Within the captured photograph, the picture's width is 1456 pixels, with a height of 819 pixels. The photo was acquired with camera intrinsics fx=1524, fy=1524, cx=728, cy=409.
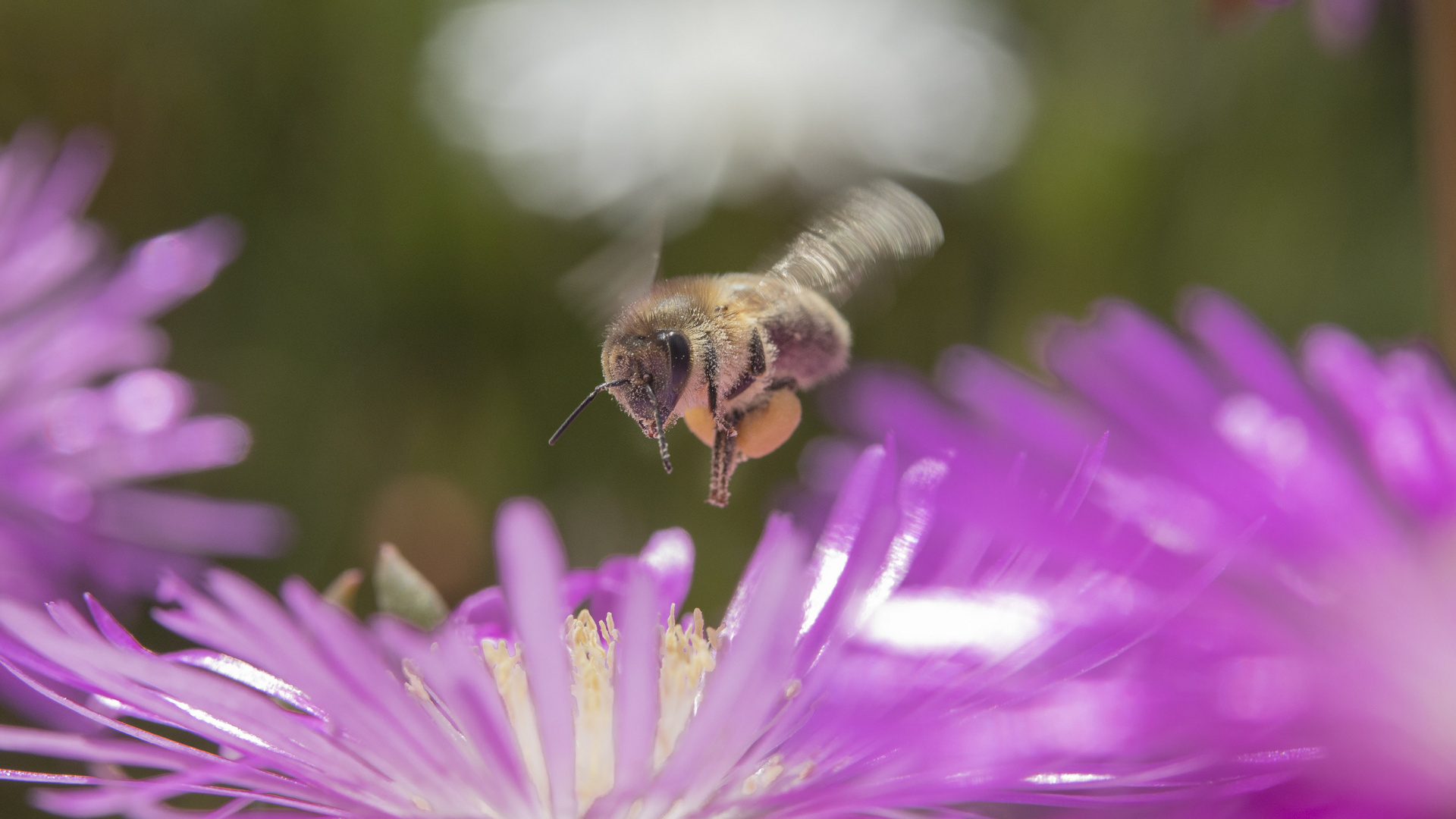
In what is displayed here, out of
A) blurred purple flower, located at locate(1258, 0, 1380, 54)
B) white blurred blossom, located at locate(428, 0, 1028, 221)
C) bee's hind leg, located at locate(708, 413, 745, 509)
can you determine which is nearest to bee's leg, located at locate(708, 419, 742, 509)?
bee's hind leg, located at locate(708, 413, 745, 509)

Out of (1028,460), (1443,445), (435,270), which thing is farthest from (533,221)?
(1443,445)

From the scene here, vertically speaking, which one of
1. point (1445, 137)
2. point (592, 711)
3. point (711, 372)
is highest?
point (1445, 137)

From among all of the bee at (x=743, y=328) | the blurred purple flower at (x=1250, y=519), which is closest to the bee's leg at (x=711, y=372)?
the bee at (x=743, y=328)

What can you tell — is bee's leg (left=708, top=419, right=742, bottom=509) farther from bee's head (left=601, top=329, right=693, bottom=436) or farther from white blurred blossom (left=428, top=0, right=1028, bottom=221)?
white blurred blossom (left=428, top=0, right=1028, bottom=221)

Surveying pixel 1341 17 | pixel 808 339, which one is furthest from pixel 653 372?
pixel 1341 17

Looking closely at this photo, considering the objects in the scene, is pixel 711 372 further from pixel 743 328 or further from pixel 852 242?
pixel 852 242

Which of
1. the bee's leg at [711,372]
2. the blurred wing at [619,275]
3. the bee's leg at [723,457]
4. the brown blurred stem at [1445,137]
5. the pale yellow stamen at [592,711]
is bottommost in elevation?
the pale yellow stamen at [592,711]

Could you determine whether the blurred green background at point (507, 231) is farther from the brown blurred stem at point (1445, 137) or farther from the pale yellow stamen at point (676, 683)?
the pale yellow stamen at point (676, 683)
